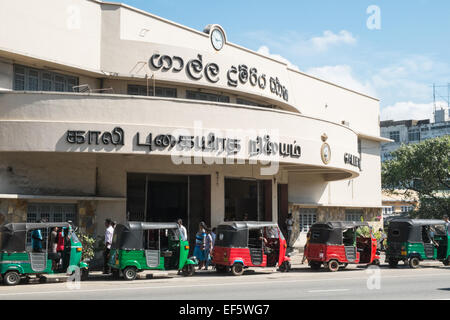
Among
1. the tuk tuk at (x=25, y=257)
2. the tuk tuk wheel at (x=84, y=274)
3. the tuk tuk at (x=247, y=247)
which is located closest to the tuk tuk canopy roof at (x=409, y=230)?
the tuk tuk at (x=247, y=247)

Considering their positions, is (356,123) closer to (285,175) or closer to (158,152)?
(285,175)

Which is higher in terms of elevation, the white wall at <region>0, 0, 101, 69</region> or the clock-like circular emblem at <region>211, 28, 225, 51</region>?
the clock-like circular emblem at <region>211, 28, 225, 51</region>

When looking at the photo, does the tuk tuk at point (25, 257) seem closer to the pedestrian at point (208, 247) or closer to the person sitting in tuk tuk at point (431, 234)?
the pedestrian at point (208, 247)

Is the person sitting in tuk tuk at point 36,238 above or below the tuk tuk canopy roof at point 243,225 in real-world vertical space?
below

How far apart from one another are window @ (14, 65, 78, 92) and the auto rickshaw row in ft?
18.7

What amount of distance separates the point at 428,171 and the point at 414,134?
154 ft

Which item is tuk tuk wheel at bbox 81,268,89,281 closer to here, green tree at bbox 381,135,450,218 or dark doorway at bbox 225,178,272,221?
dark doorway at bbox 225,178,272,221

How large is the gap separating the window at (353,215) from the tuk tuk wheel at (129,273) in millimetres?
20205

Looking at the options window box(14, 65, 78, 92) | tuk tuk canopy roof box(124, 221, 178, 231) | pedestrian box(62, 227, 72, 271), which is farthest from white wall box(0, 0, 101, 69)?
tuk tuk canopy roof box(124, 221, 178, 231)

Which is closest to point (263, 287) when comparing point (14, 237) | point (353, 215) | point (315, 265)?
point (315, 265)

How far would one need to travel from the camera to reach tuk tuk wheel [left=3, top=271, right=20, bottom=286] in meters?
16.2

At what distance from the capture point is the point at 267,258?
20.3 meters

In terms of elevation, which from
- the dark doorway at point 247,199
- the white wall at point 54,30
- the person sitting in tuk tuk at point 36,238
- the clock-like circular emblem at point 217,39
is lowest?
the person sitting in tuk tuk at point 36,238

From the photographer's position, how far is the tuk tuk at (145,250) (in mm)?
17812
